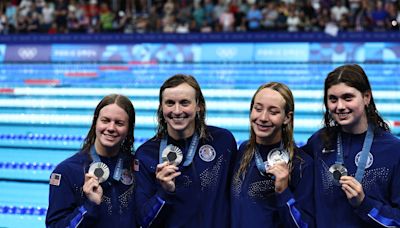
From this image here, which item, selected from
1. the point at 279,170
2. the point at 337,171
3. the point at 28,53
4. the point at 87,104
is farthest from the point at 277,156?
the point at 28,53

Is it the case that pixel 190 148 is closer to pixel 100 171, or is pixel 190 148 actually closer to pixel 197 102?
pixel 197 102

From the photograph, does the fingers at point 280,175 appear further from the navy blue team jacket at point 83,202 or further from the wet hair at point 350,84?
the navy blue team jacket at point 83,202

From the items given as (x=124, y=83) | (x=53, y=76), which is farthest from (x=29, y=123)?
(x=53, y=76)

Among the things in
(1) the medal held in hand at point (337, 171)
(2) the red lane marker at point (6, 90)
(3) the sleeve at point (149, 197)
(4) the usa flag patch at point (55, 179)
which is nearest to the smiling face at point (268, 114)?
(1) the medal held in hand at point (337, 171)

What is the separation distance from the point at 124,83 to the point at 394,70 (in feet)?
14.8

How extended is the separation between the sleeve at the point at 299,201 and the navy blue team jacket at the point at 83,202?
0.62 metres

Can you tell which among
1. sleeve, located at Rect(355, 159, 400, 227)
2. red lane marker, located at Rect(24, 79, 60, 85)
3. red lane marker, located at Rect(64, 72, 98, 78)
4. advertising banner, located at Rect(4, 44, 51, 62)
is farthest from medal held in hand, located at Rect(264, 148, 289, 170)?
advertising banner, located at Rect(4, 44, 51, 62)

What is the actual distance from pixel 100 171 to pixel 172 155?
29 centimetres

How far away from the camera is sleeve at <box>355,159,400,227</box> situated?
2209 millimetres

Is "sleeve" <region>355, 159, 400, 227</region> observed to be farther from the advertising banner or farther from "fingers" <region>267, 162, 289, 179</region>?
the advertising banner

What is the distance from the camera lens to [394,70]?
33.8ft

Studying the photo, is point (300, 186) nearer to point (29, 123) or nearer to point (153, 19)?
point (29, 123)

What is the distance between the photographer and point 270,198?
238cm

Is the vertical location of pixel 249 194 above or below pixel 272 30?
below
